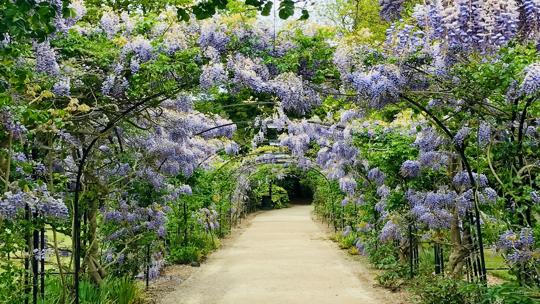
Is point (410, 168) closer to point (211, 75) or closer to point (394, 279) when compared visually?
point (394, 279)

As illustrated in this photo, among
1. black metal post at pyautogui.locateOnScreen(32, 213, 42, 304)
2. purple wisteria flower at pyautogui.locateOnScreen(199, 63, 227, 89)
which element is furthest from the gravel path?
purple wisteria flower at pyautogui.locateOnScreen(199, 63, 227, 89)

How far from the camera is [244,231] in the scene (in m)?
18.8

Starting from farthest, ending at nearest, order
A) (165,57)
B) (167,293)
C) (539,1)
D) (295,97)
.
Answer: (167,293), (295,97), (165,57), (539,1)

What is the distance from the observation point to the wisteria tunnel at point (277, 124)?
409cm

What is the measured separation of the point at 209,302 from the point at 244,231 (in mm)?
11381

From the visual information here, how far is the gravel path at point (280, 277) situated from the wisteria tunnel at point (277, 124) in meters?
0.07

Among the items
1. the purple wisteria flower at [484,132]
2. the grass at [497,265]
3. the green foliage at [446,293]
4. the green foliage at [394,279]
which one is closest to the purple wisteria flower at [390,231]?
the green foliage at [394,279]

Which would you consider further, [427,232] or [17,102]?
[427,232]

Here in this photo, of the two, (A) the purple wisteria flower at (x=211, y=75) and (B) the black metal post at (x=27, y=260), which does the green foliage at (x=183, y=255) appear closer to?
(B) the black metal post at (x=27, y=260)

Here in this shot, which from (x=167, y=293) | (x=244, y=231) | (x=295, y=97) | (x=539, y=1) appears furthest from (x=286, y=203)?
(x=539, y=1)

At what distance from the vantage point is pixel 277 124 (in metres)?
10.0

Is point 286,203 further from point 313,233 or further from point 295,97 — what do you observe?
point 295,97

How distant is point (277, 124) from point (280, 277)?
2561mm

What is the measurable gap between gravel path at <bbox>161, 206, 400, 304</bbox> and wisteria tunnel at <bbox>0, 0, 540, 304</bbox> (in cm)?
7
